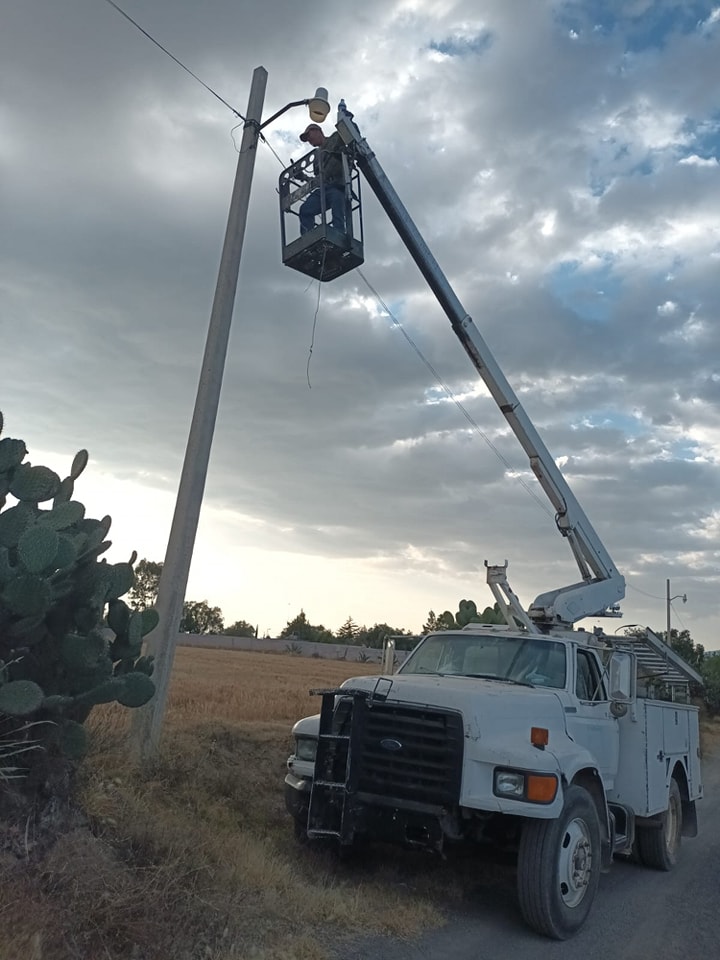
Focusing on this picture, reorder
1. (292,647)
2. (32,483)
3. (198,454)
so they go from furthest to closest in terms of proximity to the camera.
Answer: (292,647), (198,454), (32,483)

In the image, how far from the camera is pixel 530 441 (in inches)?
484

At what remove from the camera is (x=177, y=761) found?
8141 millimetres

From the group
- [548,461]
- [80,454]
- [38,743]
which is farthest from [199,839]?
[548,461]

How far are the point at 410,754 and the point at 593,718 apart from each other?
2053 millimetres

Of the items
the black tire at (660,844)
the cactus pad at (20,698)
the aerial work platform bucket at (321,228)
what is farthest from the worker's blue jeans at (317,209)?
the black tire at (660,844)

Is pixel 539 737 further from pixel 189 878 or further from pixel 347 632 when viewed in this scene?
pixel 347 632

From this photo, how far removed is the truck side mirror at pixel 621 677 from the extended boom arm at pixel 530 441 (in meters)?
3.34

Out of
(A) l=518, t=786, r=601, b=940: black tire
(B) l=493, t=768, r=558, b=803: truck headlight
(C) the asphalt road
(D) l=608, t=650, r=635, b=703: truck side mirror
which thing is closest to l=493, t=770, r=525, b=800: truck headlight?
(B) l=493, t=768, r=558, b=803: truck headlight

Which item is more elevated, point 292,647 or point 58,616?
point 292,647

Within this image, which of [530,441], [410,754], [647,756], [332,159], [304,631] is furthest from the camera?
[304,631]

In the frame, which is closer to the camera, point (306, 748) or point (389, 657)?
point (306, 748)

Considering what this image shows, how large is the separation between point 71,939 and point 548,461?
9.35 m

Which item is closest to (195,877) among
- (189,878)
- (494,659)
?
(189,878)

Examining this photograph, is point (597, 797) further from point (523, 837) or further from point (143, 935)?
point (143, 935)
